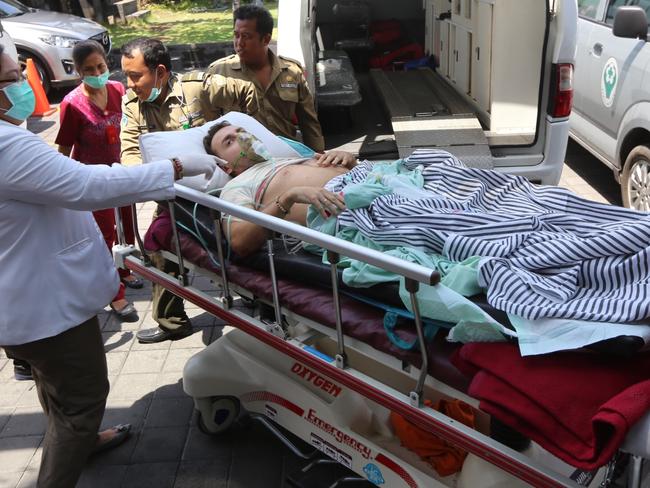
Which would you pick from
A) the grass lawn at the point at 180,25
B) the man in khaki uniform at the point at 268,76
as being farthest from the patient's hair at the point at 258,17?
the grass lawn at the point at 180,25

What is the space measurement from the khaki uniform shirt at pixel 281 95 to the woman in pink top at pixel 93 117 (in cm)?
69

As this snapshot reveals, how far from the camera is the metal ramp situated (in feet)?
14.6

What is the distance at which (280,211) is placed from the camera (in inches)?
102

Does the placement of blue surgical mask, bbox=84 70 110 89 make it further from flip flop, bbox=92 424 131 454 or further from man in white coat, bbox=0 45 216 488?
flip flop, bbox=92 424 131 454

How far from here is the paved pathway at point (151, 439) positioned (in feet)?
9.52

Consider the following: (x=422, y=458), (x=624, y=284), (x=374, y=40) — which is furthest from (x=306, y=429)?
(x=374, y=40)

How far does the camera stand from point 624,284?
1851mm

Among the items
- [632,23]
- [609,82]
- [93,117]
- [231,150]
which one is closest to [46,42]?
[93,117]

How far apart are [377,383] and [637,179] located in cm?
358

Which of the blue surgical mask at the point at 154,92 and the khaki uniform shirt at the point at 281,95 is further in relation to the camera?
the khaki uniform shirt at the point at 281,95

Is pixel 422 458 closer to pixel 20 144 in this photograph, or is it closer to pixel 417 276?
pixel 417 276

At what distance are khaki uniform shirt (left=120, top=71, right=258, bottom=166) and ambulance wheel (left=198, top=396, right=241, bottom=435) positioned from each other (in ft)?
4.66

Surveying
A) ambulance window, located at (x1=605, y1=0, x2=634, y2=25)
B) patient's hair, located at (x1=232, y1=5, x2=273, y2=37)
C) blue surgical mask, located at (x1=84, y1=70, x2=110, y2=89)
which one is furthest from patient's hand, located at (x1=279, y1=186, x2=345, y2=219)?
ambulance window, located at (x1=605, y1=0, x2=634, y2=25)

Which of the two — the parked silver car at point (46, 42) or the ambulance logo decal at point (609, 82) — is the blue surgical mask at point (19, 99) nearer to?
the ambulance logo decal at point (609, 82)
